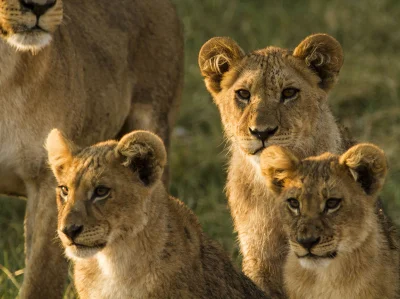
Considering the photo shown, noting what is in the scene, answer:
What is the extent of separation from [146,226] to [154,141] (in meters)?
0.38

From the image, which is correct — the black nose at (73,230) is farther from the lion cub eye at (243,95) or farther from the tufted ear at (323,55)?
the tufted ear at (323,55)

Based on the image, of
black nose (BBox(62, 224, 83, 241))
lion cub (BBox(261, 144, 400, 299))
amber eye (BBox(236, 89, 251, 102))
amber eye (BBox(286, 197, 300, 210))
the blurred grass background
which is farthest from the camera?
the blurred grass background

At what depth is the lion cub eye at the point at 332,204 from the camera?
19.2ft

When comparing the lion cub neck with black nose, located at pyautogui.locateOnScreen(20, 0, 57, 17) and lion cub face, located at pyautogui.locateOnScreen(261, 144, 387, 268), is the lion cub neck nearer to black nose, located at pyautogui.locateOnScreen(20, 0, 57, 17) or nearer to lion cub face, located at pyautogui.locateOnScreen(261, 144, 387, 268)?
lion cub face, located at pyautogui.locateOnScreen(261, 144, 387, 268)

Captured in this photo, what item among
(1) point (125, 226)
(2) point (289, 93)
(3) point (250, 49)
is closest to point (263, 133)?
(2) point (289, 93)

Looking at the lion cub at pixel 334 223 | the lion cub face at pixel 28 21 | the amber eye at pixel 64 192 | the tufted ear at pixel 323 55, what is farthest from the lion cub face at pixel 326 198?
the lion cub face at pixel 28 21

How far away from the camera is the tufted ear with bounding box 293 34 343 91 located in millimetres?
6758

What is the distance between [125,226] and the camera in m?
5.87

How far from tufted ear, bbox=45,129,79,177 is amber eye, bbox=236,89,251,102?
99 centimetres

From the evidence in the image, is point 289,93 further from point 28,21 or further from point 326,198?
point 28,21

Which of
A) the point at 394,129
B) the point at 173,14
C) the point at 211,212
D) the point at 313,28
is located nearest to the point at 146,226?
the point at 173,14

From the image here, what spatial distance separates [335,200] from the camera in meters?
5.88

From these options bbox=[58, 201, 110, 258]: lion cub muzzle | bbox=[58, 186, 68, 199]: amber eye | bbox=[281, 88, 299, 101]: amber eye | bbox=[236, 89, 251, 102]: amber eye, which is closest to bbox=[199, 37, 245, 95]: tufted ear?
bbox=[236, 89, 251, 102]: amber eye

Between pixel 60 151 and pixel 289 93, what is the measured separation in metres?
1.22
